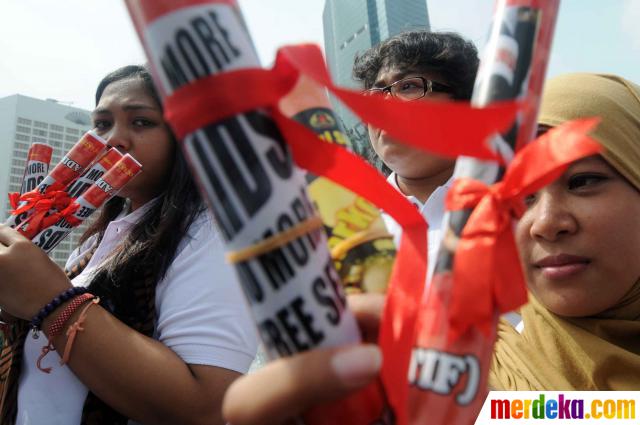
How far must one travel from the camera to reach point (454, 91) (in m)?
1.38

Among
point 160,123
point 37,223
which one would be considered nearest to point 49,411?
point 37,223

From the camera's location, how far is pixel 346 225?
409 mm

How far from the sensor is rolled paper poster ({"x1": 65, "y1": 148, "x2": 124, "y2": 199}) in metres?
0.99

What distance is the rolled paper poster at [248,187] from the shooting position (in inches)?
11.7

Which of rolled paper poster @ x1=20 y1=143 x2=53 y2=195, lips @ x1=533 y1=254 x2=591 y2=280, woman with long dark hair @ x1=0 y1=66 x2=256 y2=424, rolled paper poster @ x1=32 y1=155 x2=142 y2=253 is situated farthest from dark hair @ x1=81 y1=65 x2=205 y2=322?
lips @ x1=533 y1=254 x2=591 y2=280

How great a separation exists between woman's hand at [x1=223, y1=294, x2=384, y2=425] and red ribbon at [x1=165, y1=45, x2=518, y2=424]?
2.1 inches

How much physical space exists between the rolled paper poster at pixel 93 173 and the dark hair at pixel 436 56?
95 cm

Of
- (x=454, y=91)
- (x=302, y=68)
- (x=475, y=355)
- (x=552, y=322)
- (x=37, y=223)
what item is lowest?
(x=552, y=322)

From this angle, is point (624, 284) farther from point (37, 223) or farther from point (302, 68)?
point (37, 223)

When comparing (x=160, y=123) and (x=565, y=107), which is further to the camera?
(x=160, y=123)

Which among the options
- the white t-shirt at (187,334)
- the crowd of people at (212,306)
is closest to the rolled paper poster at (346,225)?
the crowd of people at (212,306)

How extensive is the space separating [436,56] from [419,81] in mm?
111

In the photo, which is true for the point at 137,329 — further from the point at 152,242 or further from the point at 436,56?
the point at 436,56

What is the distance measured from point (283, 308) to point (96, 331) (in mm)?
562
